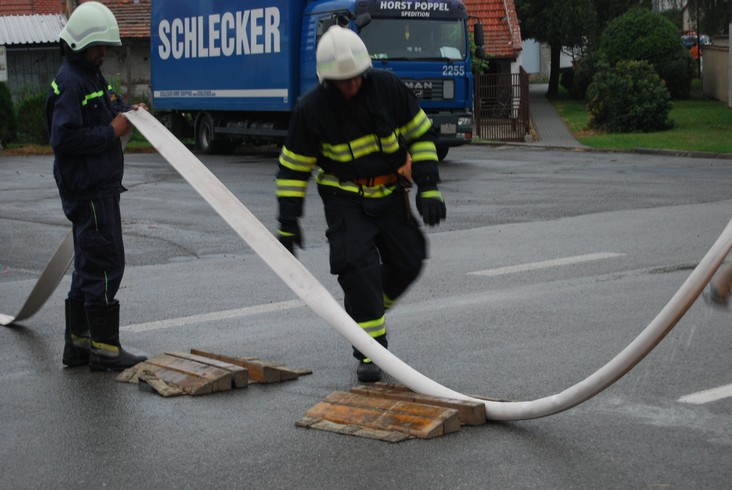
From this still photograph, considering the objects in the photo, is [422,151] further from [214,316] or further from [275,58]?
[275,58]

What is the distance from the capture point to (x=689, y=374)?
6.39 m

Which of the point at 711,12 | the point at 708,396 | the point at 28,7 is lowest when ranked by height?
the point at 708,396

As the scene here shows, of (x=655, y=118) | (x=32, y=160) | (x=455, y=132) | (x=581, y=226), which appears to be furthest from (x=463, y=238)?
(x=655, y=118)

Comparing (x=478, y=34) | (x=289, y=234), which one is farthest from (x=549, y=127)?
→ (x=289, y=234)

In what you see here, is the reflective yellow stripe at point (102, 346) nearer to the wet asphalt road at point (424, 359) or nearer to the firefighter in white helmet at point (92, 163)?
the firefighter in white helmet at point (92, 163)

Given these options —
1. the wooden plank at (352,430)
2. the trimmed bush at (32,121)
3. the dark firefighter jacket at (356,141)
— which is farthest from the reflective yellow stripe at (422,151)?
the trimmed bush at (32,121)

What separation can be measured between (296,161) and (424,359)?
54.1 inches

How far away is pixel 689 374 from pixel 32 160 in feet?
76.4

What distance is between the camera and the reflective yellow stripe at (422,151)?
21.4ft

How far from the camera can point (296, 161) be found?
6422 millimetres

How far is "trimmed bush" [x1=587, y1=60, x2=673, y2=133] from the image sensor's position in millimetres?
30953

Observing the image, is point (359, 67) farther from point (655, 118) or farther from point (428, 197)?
point (655, 118)

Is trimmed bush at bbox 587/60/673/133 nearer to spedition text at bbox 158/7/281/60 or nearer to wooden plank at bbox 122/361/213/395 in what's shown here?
spedition text at bbox 158/7/281/60

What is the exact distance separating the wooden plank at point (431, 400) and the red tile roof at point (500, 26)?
1523 inches
